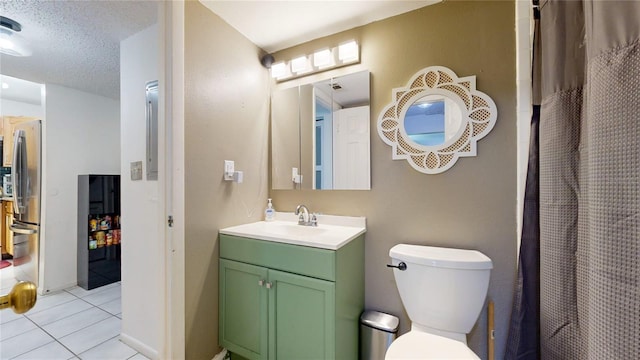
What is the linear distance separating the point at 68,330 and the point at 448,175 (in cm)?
306

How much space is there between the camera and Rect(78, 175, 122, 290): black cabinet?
2.61 meters

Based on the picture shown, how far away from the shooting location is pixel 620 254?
0.50 meters

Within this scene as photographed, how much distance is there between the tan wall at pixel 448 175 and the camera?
1.29 metres

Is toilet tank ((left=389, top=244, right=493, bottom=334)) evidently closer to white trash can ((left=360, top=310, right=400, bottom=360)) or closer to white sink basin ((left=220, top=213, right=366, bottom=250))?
white trash can ((left=360, top=310, right=400, bottom=360))

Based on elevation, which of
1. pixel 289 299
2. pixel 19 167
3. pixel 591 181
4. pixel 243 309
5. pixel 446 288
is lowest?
pixel 243 309

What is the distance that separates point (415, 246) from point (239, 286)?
3.55 feet

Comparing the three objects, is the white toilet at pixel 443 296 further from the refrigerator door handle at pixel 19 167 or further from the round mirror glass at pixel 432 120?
the refrigerator door handle at pixel 19 167

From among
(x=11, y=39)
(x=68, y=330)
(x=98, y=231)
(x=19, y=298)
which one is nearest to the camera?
(x=19, y=298)

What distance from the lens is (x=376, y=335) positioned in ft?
4.53

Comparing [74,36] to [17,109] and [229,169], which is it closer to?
[229,169]

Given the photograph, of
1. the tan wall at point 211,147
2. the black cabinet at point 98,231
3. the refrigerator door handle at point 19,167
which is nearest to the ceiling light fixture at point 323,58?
the tan wall at point 211,147

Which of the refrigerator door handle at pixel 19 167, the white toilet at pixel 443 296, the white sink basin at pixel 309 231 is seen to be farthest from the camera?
the refrigerator door handle at pixel 19 167

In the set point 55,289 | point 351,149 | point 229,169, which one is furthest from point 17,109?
point 351,149

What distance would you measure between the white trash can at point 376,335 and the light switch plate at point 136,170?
5.84ft
